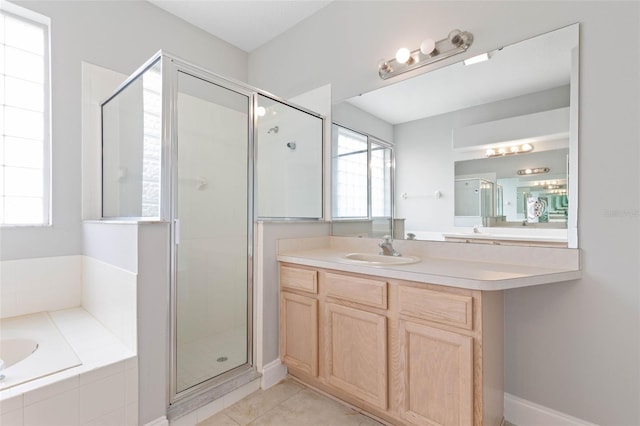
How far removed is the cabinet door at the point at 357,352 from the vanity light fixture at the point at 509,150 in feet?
3.83

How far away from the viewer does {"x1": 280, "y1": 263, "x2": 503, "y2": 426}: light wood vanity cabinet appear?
50.1 inches

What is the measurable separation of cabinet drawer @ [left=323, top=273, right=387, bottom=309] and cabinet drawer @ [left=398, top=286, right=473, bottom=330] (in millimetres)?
103

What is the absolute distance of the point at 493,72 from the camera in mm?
1725

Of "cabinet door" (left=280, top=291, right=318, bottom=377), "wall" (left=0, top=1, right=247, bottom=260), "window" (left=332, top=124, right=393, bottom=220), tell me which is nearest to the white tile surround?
"wall" (left=0, top=1, right=247, bottom=260)

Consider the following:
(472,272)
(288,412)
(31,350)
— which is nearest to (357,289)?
(472,272)

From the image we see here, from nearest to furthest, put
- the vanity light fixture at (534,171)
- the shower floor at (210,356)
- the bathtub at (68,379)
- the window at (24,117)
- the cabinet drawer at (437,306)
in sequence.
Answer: the bathtub at (68,379) → the cabinet drawer at (437,306) → the vanity light fixture at (534,171) → the shower floor at (210,356) → the window at (24,117)

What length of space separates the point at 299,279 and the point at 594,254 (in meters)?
1.56

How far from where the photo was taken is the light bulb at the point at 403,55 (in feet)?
6.47

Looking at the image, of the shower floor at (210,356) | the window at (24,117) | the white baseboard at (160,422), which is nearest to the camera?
the white baseboard at (160,422)

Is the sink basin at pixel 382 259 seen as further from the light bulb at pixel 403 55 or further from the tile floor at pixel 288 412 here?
the light bulb at pixel 403 55

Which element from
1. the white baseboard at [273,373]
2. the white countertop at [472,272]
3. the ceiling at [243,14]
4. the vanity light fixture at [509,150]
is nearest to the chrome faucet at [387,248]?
the white countertop at [472,272]

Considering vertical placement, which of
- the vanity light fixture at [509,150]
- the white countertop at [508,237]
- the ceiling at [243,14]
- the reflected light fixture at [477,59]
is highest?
the ceiling at [243,14]

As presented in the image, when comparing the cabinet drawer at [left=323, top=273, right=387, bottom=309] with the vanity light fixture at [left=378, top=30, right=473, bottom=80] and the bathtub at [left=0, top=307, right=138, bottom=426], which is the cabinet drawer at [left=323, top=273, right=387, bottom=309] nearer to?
the bathtub at [left=0, top=307, right=138, bottom=426]

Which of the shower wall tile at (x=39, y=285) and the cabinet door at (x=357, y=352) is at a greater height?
the shower wall tile at (x=39, y=285)
